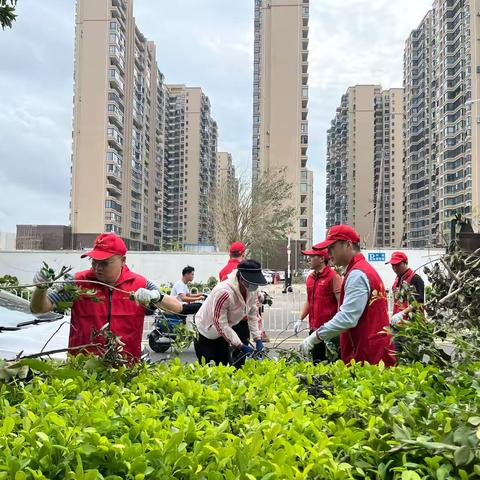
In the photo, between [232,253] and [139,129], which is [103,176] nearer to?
[139,129]

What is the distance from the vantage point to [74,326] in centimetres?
324

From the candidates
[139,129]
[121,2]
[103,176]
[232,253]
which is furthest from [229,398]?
[139,129]

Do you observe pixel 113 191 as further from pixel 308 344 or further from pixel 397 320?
pixel 397 320

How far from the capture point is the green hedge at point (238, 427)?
1363 mm

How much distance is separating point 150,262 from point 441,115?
6502cm

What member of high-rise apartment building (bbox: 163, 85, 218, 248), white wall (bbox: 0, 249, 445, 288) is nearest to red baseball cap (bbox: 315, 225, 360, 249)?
white wall (bbox: 0, 249, 445, 288)

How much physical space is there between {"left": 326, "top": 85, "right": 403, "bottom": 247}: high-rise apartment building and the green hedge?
81587mm

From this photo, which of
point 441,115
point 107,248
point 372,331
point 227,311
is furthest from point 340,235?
point 441,115

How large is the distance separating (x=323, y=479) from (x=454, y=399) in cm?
71

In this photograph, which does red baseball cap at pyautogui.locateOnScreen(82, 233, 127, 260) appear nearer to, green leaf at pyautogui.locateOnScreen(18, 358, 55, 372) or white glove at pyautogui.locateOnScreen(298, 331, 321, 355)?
green leaf at pyautogui.locateOnScreen(18, 358, 55, 372)

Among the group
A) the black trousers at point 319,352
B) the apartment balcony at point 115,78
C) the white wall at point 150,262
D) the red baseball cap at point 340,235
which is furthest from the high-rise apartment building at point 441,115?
the red baseball cap at point 340,235

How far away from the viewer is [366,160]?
9031cm

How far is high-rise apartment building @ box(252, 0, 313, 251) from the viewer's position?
168 ft

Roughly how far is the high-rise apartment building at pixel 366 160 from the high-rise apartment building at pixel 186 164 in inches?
974
